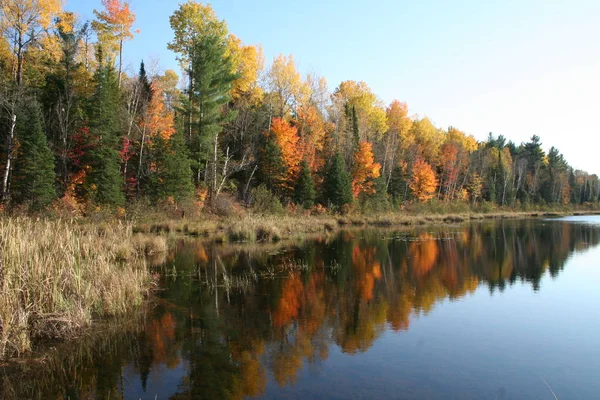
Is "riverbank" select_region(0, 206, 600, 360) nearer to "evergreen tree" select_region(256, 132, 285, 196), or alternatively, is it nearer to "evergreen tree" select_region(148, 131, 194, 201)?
"evergreen tree" select_region(148, 131, 194, 201)

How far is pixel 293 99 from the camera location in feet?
164

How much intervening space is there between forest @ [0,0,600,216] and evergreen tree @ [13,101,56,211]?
0.08m

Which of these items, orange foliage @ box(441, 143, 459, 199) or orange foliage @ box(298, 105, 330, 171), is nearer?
orange foliage @ box(298, 105, 330, 171)

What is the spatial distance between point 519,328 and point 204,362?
7043mm

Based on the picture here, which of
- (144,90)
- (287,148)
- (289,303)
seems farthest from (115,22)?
(289,303)

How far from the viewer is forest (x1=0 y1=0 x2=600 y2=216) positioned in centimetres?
2462

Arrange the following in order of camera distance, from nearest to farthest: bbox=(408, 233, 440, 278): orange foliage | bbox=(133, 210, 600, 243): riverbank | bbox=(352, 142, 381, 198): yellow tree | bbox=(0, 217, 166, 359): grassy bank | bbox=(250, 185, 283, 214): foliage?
bbox=(0, 217, 166, 359): grassy bank → bbox=(408, 233, 440, 278): orange foliage → bbox=(133, 210, 600, 243): riverbank → bbox=(250, 185, 283, 214): foliage → bbox=(352, 142, 381, 198): yellow tree

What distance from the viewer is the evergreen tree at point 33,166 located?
931 inches

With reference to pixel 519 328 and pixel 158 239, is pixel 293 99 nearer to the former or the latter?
pixel 158 239

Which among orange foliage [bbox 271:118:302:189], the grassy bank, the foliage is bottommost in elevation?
the grassy bank

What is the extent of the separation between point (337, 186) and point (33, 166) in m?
26.5

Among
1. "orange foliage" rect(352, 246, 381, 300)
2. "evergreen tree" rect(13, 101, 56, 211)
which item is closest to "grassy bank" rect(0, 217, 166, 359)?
"orange foliage" rect(352, 246, 381, 300)

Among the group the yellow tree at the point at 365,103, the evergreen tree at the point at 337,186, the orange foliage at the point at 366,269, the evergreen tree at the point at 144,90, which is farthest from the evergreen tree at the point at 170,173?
the yellow tree at the point at 365,103

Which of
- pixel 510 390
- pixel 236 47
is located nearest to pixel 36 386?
pixel 510 390
